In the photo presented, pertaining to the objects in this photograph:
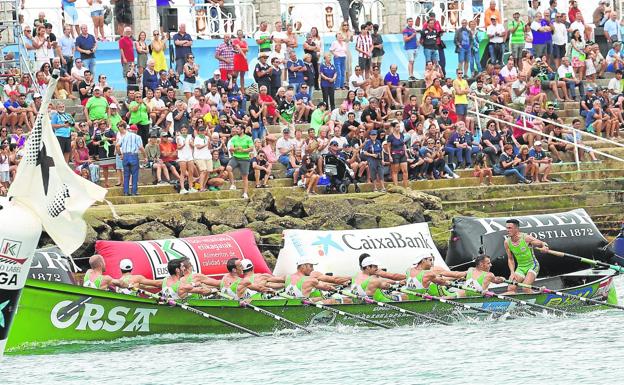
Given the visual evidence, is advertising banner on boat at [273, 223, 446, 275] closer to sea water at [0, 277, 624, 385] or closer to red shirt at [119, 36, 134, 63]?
sea water at [0, 277, 624, 385]

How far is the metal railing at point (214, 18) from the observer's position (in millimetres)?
35562

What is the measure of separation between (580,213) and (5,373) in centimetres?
1306

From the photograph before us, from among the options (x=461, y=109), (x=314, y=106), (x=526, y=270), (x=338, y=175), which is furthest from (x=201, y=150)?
(x=526, y=270)

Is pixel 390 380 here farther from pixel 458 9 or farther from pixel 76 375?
pixel 458 9

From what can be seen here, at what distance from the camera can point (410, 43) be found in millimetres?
35938

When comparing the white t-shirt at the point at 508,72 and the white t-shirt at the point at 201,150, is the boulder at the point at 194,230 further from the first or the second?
the white t-shirt at the point at 508,72

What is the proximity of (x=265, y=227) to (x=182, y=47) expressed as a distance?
18.8ft

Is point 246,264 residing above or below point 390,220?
above

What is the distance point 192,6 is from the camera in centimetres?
3503

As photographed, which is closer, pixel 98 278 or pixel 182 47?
pixel 98 278

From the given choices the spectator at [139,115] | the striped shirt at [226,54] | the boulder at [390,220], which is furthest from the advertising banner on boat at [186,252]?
the striped shirt at [226,54]

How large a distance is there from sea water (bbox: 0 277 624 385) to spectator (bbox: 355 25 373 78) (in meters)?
11.9

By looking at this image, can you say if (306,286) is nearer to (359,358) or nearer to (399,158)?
(359,358)

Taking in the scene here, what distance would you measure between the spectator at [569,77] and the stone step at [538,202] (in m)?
4.86
